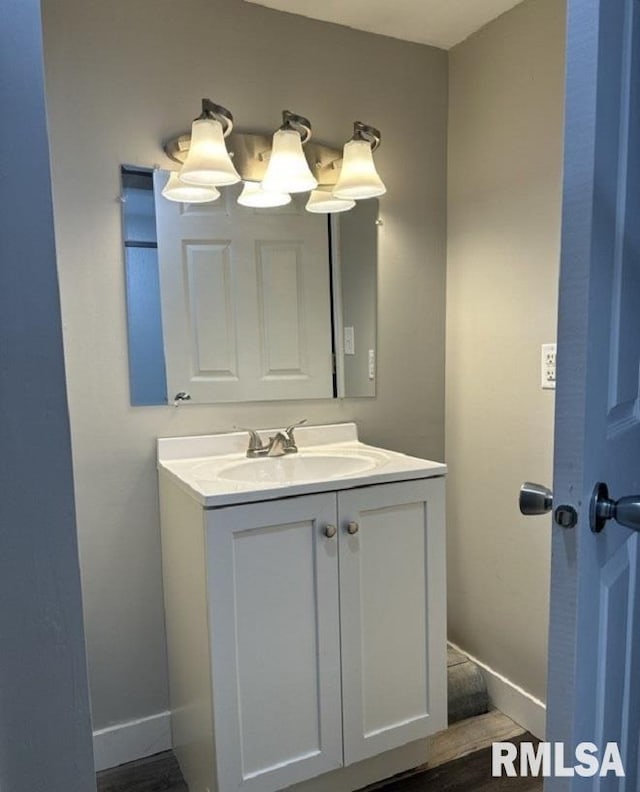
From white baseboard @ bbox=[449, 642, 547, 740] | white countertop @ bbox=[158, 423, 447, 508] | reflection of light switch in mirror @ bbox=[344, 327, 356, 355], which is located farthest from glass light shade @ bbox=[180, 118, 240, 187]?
white baseboard @ bbox=[449, 642, 547, 740]

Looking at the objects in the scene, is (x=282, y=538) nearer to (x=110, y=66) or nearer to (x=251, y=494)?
(x=251, y=494)

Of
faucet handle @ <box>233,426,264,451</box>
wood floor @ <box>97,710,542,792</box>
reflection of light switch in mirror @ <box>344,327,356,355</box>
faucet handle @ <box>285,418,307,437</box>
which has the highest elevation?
reflection of light switch in mirror @ <box>344,327,356,355</box>

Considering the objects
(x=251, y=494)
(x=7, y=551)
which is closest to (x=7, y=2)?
(x=7, y=551)

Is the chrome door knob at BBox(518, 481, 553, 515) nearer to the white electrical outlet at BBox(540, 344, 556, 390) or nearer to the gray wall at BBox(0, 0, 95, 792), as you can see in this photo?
the gray wall at BBox(0, 0, 95, 792)

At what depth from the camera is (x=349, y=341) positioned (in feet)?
6.39

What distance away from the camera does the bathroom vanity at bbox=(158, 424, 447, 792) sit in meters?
1.32

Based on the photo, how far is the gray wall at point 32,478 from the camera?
52cm

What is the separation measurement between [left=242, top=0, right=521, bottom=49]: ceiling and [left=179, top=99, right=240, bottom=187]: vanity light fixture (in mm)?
434

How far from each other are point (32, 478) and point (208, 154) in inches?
48.6

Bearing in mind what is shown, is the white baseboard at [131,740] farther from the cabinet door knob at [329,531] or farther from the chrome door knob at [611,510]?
the chrome door knob at [611,510]

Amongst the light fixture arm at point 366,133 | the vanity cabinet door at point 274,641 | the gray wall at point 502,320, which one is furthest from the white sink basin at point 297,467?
the light fixture arm at point 366,133

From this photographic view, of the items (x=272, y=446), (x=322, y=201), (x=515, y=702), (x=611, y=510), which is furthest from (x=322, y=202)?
(x=515, y=702)

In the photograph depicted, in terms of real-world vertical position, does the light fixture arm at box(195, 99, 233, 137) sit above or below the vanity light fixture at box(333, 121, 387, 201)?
above

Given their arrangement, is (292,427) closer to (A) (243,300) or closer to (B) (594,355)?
(A) (243,300)
